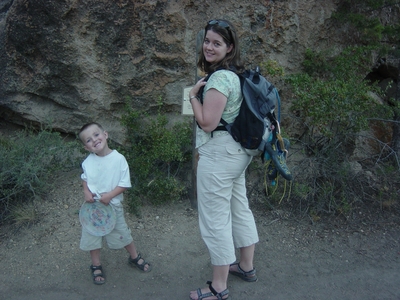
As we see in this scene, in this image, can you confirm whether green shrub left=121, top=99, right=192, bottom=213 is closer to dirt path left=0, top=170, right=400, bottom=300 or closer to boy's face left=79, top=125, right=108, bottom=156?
dirt path left=0, top=170, right=400, bottom=300

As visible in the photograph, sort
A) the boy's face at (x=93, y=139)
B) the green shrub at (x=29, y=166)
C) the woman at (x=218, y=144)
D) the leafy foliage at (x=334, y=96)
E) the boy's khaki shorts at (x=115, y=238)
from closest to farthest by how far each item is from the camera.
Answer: the woman at (x=218, y=144), the boy's face at (x=93, y=139), the boy's khaki shorts at (x=115, y=238), the green shrub at (x=29, y=166), the leafy foliage at (x=334, y=96)

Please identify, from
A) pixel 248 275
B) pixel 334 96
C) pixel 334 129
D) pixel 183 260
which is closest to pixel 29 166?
pixel 183 260

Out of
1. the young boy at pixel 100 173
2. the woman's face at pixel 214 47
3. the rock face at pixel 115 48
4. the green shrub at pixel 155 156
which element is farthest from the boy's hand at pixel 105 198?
the rock face at pixel 115 48

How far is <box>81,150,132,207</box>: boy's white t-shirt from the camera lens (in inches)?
116

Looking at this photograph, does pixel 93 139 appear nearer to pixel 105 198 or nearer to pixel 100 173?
pixel 100 173

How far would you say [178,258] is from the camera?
3.56 m

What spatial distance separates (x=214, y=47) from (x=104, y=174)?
47.3 inches

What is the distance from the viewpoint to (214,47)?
2590mm

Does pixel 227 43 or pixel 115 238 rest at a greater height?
pixel 227 43

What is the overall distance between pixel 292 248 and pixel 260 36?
7.72 ft

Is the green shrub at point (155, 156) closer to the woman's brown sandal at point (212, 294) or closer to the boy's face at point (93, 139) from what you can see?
the boy's face at point (93, 139)

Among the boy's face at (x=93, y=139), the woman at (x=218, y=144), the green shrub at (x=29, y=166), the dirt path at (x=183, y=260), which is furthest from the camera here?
the green shrub at (x=29, y=166)

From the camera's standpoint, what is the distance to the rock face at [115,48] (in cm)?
425

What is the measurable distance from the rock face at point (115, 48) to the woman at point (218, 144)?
1.80 metres
